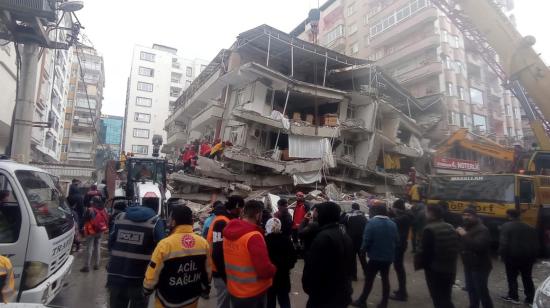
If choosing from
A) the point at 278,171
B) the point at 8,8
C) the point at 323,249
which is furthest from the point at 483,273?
the point at 278,171

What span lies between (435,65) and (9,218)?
99.2 feet

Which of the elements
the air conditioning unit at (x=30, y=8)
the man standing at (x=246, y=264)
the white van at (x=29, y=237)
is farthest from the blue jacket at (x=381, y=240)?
the air conditioning unit at (x=30, y=8)

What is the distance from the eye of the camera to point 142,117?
5056 cm

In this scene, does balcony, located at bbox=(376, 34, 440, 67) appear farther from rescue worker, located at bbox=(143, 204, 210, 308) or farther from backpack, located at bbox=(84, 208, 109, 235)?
rescue worker, located at bbox=(143, 204, 210, 308)

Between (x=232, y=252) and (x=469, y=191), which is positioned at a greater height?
(x=469, y=191)

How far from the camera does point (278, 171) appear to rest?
693 inches

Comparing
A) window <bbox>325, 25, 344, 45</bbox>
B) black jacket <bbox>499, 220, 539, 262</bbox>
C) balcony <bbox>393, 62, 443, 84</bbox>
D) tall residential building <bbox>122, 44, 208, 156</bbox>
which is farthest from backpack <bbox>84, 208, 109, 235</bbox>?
tall residential building <bbox>122, 44, 208, 156</bbox>

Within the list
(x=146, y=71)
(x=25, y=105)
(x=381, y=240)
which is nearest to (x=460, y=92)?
(x=381, y=240)

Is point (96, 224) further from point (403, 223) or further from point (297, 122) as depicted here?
point (297, 122)

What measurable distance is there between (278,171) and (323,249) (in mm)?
14569

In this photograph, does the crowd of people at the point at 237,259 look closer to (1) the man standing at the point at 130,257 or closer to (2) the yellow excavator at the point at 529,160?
(1) the man standing at the point at 130,257

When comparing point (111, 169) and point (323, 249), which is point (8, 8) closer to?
point (111, 169)

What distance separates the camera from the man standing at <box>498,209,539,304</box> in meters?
5.32

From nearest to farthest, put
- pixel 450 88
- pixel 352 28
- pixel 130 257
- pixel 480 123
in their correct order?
pixel 130 257 → pixel 450 88 → pixel 480 123 → pixel 352 28
